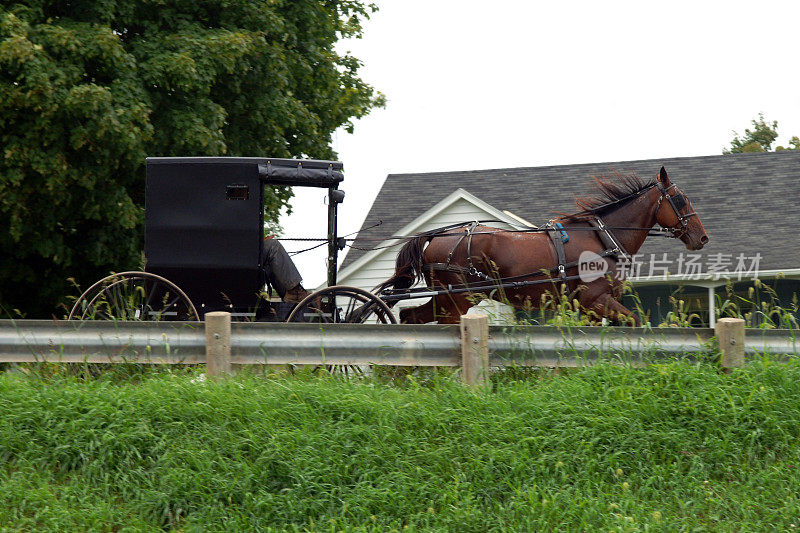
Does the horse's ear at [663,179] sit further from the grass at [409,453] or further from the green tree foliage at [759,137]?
the green tree foliage at [759,137]

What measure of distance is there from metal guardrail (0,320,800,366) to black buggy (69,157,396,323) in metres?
1.49

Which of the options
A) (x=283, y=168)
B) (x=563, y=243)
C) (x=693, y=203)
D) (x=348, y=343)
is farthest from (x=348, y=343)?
(x=693, y=203)

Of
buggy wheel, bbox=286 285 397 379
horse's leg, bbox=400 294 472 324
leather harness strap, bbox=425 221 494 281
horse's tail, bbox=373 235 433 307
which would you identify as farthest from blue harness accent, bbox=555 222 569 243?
buggy wheel, bbox=286 285 397 379

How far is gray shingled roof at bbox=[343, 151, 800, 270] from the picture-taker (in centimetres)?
1870

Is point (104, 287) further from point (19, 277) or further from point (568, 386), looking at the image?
point (19, 277)

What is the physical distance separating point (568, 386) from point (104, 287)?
14.8ft

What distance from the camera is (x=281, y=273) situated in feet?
27.9

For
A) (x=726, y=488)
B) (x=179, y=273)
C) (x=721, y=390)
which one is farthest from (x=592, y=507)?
(x=179, y=273)

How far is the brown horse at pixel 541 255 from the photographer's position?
9.65 meters

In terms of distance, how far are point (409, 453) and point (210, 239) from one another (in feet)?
11.8

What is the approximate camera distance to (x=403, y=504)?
5.36 metres

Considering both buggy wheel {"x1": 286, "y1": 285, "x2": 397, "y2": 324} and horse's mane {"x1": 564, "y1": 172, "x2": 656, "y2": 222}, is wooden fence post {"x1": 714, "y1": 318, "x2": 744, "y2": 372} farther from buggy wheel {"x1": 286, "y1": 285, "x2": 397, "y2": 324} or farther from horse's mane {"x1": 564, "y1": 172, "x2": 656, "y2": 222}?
horse's mane {"x1": 564, "y1": 172, "x2": 656, "y2": 222}

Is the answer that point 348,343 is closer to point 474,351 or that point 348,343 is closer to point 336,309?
point 474,351

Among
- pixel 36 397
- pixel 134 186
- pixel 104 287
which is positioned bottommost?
pixel 36 397
